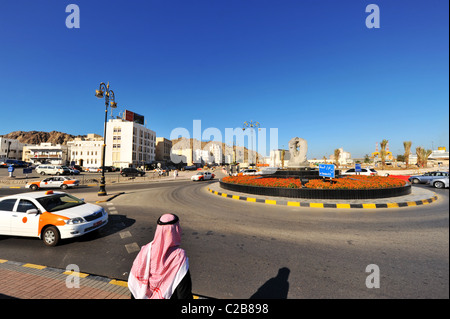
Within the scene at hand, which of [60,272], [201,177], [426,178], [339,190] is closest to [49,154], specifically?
[201,177]

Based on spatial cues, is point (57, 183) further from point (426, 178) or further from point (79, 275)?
point (426, 178)

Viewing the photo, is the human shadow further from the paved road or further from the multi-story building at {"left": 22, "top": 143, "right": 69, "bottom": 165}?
the multi-story building at {"left": 22, "top": 143, "right": 69, "bottom": 165}

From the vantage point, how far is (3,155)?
3147 inches

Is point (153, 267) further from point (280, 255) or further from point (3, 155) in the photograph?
point (3, 155)

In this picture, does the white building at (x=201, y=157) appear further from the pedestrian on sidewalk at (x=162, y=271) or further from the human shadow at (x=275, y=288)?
the pedestrian on sidewalk at (x=162, y=271)

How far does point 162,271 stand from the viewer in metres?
1.83

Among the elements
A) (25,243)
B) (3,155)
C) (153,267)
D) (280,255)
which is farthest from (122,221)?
(3,155)

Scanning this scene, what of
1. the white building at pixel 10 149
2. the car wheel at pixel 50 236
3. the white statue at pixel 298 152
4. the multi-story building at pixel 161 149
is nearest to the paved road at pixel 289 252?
the car wheel at pixel 50 236

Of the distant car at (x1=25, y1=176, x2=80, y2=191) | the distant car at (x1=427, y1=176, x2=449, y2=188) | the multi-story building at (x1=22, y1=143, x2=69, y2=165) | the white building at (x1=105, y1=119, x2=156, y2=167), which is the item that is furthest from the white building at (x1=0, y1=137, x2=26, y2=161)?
the distant car at (x1=427, y1=176, x2=449, y2=188)

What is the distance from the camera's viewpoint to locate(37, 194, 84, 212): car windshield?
18.3ft
